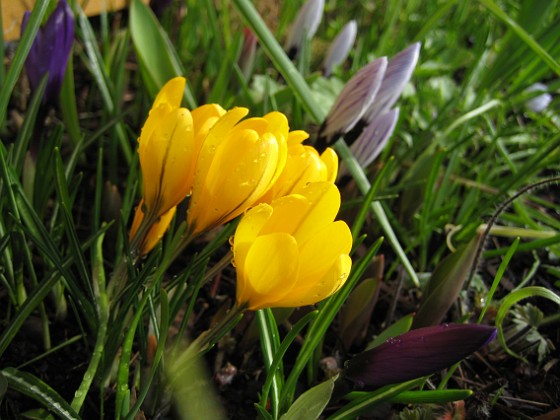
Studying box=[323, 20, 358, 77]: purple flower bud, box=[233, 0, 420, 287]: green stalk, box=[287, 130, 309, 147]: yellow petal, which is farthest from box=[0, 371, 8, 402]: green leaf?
box=[323, 20, 358, 77]: purple flower bud

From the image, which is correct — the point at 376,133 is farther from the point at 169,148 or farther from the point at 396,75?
the point at 169,148

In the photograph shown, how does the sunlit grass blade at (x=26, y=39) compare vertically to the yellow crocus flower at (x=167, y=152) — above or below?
above

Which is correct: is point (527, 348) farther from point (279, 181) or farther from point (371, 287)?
point (279, 181)

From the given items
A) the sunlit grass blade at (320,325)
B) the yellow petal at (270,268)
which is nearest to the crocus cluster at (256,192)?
the yellow petal at (270,268)

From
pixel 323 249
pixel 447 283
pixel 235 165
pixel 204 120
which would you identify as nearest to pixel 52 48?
pixel 204 120

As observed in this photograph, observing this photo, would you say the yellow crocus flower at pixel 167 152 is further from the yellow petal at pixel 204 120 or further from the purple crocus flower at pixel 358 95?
the purple crocus flower at pixel 358 95

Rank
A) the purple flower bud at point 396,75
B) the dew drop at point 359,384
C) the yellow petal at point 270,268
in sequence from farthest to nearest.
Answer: the purple flower bud at point 396,75 → the dew drop at point 359,384 → the yellow petal at point 270,268
